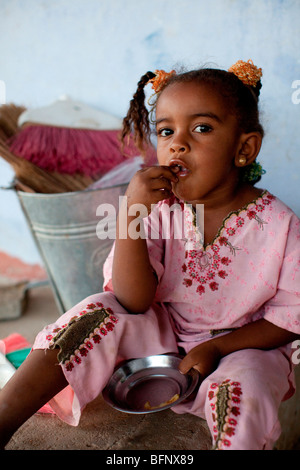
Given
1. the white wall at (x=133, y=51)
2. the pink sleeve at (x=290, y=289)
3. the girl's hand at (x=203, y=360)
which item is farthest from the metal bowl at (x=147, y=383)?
the white wall at (x=133, y=51)

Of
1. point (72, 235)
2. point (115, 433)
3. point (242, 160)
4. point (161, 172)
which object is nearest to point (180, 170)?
point (161, 172)

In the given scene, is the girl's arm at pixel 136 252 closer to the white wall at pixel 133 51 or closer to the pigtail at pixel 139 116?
the pigtail at pixel 139 116

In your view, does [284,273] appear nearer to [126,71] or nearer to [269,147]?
[269,147]

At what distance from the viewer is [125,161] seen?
2039 mm

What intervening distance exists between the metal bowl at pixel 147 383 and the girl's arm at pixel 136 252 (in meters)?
0.14

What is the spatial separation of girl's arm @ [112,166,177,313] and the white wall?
0.47m

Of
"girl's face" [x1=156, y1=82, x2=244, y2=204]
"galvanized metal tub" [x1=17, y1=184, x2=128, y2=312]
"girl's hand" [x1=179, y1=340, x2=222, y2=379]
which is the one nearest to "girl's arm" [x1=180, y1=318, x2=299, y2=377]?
"girl's hand" [x1=179, y1=340, x2=222, y2=379]

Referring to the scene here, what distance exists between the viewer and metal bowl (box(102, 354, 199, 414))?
3.59 ft

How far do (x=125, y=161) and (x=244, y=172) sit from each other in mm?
899

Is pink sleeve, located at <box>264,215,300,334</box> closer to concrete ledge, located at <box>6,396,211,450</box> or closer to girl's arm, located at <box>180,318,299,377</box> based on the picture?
girl's arm, located at <box>180,318,299,377</box>

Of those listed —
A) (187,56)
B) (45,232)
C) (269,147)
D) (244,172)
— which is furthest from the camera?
(45,232)

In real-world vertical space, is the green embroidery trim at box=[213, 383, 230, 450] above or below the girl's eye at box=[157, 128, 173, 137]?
below

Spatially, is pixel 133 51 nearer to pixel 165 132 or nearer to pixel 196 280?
pixel 165 132
